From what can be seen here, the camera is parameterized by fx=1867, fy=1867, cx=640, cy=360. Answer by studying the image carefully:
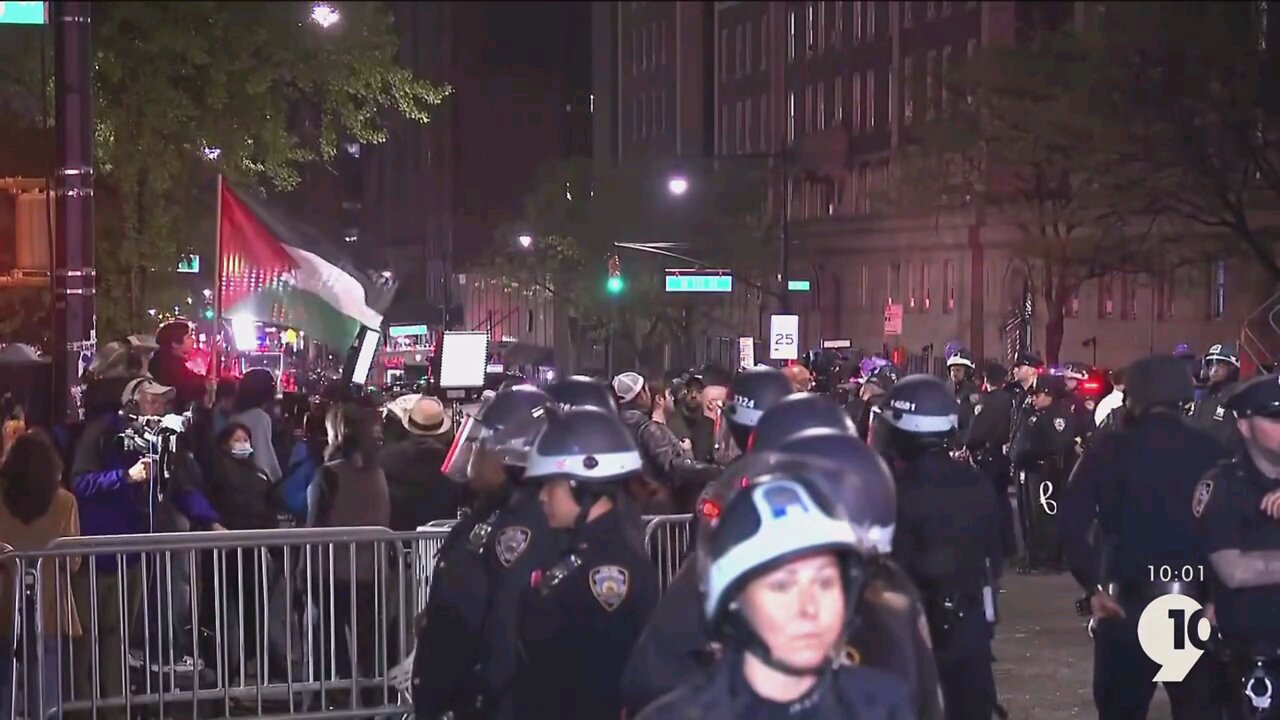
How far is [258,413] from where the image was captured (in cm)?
1182

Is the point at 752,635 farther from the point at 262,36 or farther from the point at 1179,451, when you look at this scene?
the point at 262,36

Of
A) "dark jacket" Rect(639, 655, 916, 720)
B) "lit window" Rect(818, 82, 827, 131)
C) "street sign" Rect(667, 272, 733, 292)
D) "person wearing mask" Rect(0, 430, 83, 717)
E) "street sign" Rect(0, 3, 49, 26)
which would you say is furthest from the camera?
"lit window" Rect(818, 82, 827, 131)

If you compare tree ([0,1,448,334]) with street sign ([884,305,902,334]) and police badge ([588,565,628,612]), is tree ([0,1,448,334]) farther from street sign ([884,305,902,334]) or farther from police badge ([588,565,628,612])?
street sign ([884,305,902,334])

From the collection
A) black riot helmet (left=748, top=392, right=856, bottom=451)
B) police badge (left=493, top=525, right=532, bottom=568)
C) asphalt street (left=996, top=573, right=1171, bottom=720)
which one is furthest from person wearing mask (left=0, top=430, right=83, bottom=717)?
asphalt street (left=996, top=573, right=1171, bottom=720)

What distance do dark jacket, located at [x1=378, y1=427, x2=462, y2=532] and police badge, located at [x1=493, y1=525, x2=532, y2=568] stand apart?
18.0ft

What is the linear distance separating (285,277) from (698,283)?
33.8 m

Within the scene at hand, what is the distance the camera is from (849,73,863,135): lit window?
→ 237ft

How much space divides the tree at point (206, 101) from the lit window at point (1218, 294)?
28225 mm

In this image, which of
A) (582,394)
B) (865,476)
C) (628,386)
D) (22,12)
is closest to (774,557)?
(865,476)

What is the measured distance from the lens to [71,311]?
11.9m

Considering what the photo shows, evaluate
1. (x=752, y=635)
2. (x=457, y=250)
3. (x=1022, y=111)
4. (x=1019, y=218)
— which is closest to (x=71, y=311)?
(x=752, y=635)

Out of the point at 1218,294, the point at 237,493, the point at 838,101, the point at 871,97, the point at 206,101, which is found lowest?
the point at 237,493

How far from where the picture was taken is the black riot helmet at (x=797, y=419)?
5.11 m

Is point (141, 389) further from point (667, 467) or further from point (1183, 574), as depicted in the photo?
point (1183, 574)
